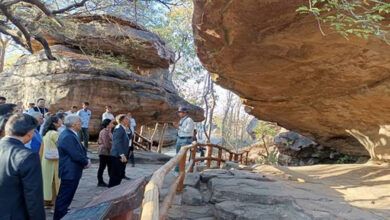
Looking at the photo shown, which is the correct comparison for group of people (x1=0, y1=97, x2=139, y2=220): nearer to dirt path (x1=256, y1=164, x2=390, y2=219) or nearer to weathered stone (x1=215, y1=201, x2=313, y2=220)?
weathered stone (x1=215, y1=201, x2=313, y2=220)

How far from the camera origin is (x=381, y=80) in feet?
21.5

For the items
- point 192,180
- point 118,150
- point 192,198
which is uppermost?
point 118,150

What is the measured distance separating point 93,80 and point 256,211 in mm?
10963

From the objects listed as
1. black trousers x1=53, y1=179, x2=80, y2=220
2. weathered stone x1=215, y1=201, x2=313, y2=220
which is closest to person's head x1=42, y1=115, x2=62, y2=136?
black trousers x1=53, y1=179, x2=80, y2=220

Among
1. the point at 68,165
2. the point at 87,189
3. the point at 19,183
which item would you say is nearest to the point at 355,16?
the point at 19,183

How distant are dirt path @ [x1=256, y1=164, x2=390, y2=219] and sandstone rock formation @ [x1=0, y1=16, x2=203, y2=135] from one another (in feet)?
24.7

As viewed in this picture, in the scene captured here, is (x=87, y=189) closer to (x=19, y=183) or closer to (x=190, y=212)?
(x=190, y=212)

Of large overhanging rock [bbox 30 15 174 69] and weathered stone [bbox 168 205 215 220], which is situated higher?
large overhanging rock [bbox 30 15 174 69]

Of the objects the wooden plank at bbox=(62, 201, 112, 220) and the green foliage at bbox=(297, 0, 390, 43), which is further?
the green foliage at bbox=(297, 0, 390, 43)

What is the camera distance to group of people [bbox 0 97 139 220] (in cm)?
254

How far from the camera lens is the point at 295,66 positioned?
6543mm

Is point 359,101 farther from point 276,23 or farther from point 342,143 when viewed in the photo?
point 342,143

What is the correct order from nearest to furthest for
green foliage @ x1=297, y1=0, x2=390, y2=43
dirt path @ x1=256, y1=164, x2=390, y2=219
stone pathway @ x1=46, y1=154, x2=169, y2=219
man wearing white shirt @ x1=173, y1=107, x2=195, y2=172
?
green foliage @ x1=297, y1=0, x2=390, y2=43
stone pathway @ x1=46, y1=154, x2=169, y2=219
dirt path @ x1=256, y1=164, x2=390, y2=219
man wearing white shirt @ x1=173, y1=107, x2=195, y2=172

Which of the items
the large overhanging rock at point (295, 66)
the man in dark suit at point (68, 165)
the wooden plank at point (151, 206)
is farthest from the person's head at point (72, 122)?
the large overhanging rock at point (295, 66)
